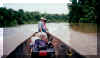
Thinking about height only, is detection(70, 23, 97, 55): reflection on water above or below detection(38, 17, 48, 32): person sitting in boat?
below

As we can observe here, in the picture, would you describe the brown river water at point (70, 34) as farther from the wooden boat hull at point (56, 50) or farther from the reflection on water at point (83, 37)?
the wooden boat hull at point (56, 50)

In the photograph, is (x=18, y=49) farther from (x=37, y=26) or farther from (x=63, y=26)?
(x=63, y=26)

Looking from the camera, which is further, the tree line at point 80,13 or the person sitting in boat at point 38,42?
the tree line at point 80,13

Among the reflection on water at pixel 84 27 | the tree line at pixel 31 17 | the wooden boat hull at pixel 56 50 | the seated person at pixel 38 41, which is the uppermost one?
the tree line at pixel 31 17

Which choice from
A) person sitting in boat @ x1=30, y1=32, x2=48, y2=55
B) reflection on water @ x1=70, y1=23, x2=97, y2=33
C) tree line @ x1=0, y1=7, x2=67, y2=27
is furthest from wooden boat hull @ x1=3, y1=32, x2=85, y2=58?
reflection on water @ x1=70, y1=23, x2=97, y2=33

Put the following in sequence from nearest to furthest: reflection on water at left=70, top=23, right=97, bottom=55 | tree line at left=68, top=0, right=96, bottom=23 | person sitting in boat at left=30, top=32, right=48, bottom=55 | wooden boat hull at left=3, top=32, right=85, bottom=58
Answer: person sitting in boat at left=30, top=32, right=48, bottom=55, wooden boat hull at left=3, top=32, right=85, bottom=58, tree line at left=68, top=0, right=96, bottom=23, reflection on water at left=70, top=23, right=97, bottom=55

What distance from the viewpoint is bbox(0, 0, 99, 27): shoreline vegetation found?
4746 millimetres

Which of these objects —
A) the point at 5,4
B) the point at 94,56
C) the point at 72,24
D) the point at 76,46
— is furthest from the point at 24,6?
the point at 94,56

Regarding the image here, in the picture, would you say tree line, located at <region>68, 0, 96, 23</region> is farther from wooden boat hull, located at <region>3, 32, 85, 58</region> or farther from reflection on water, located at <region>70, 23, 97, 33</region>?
wooden boat hull, located at <region>3, 32, 85, 58</region>

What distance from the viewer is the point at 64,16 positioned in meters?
4.76

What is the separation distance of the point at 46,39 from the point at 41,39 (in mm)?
140

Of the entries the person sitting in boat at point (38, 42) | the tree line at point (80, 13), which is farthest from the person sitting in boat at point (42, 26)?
the tree line at point (80, 13)

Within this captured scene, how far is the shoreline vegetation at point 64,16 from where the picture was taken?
4.75m

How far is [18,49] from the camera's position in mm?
5102
